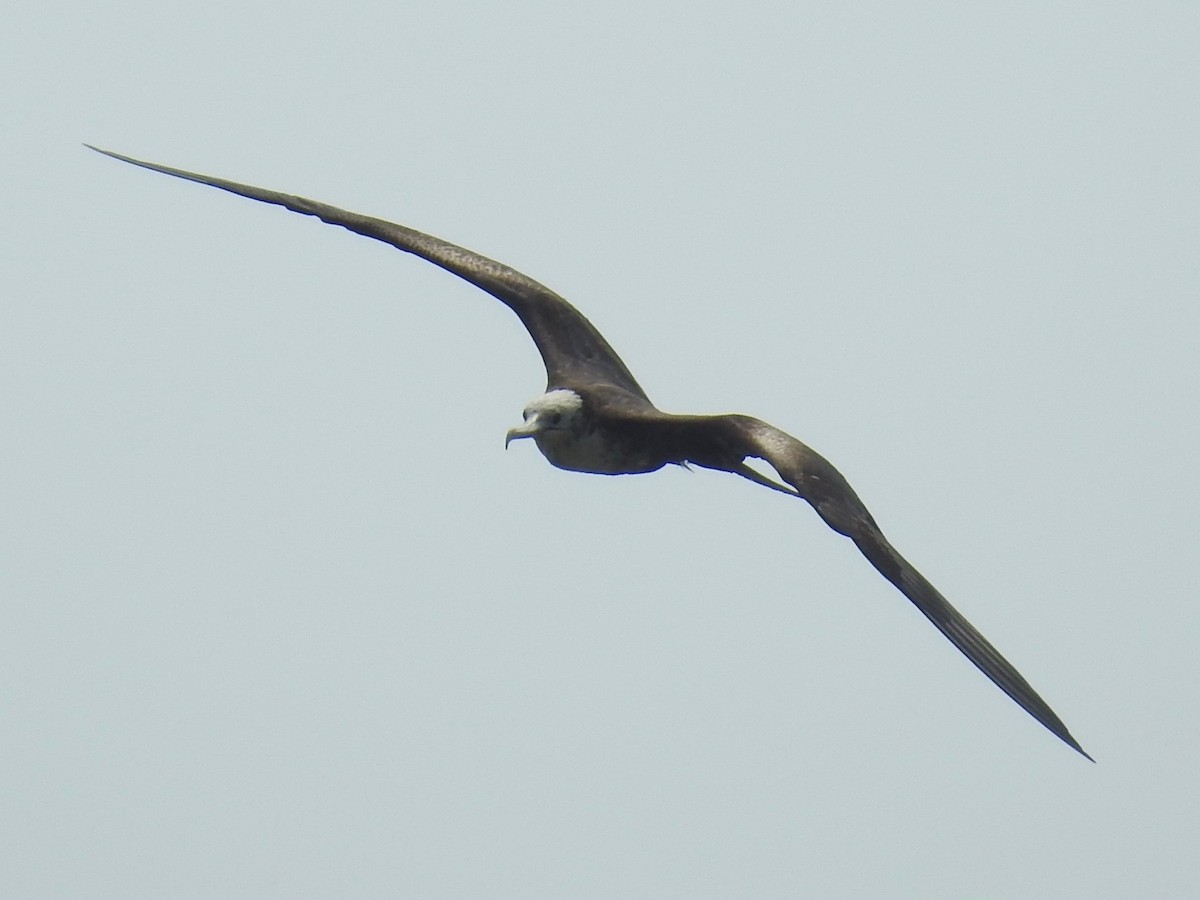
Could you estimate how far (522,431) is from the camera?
14414mm

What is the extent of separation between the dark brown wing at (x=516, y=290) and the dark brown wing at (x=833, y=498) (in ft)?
5.01

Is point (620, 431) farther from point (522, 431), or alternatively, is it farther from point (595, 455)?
point (522, 431)

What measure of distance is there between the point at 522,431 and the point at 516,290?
81.7 inches

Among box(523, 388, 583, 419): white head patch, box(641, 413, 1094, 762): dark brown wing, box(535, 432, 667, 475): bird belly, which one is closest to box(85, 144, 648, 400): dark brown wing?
box(523, 388, 583, 419): white head patch

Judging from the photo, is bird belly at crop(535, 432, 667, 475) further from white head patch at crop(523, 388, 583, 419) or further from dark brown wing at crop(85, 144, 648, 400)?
dark brown wing at crop(85, 144, 648, 400)

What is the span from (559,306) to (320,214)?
6.22ft

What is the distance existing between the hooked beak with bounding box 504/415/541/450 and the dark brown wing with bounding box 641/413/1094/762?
2.42ft

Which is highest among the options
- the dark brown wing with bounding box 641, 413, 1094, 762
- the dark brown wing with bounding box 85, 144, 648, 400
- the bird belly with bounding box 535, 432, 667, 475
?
the dark brown wing with bounding box 85, 144, 648, 400

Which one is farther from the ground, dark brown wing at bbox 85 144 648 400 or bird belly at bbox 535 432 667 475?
dark brown wing at bbox 85 144 648 400

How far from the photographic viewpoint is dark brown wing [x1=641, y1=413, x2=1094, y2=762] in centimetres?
1181

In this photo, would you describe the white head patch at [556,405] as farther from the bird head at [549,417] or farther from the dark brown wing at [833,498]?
the dark brown wing at [833,498]

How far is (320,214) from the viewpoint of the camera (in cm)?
1647

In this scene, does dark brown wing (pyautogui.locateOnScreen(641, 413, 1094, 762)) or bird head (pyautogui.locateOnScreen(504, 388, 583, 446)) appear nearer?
dark brown wing (pyautogui.locateOnScreen(641, 413, 1094, 762))

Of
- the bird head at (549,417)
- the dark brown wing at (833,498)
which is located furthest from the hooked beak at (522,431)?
the dark brown wing at (833,498)
